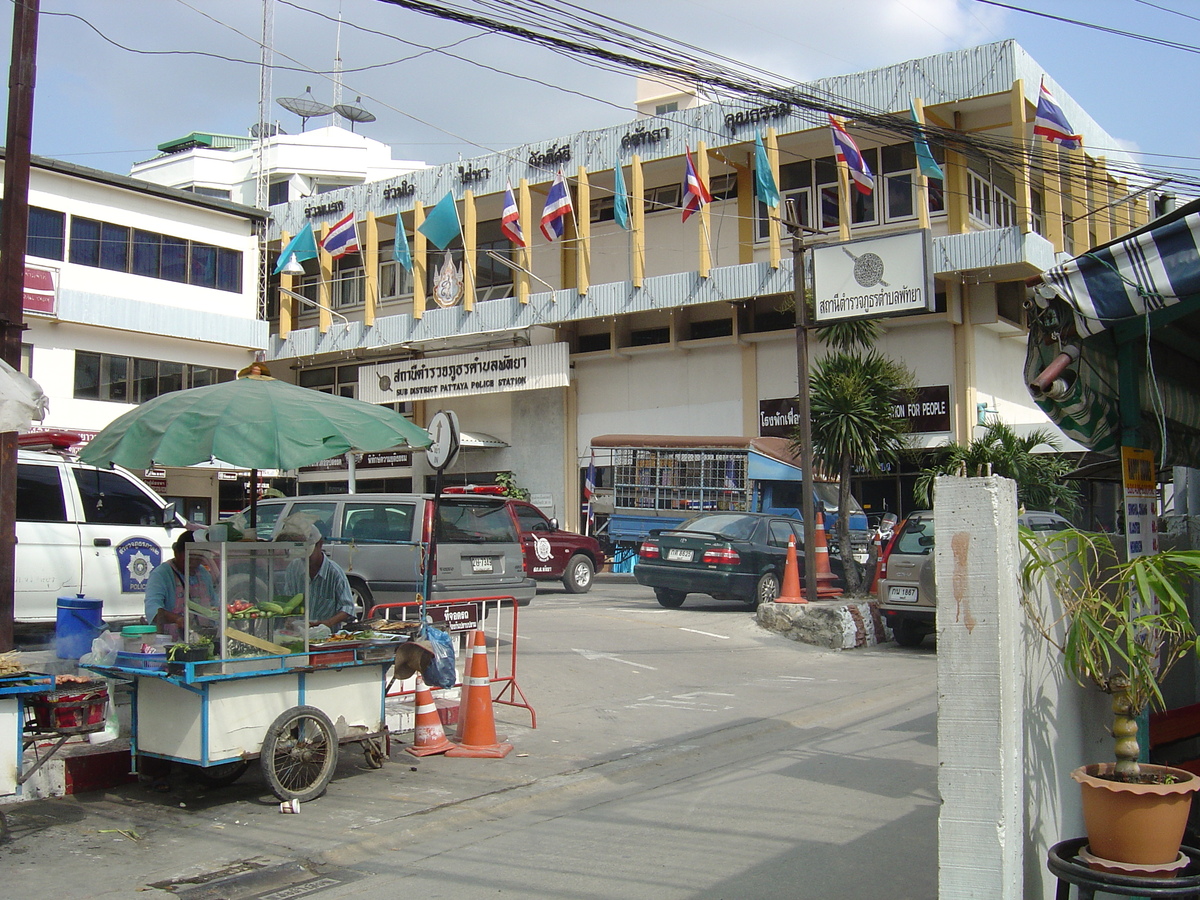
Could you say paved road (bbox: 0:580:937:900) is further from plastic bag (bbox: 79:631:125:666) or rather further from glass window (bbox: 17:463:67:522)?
glass window (bbox: 17:463:67:522)

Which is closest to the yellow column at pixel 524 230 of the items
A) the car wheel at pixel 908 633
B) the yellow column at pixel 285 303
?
the yellow column at pixel 285 303

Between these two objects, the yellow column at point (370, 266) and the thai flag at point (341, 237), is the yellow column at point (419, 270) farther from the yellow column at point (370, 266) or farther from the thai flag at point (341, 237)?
the thai flag at point (341, 237)

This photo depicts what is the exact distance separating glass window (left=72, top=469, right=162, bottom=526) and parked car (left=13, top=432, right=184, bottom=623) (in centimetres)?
1

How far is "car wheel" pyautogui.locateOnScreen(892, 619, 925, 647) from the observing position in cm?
1388

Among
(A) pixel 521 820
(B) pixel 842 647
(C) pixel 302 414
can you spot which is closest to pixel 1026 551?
(A) pixel 521 820

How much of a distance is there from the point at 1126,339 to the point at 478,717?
17.4 ft

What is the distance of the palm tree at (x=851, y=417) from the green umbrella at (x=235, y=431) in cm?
1149

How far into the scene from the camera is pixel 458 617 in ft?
29.3

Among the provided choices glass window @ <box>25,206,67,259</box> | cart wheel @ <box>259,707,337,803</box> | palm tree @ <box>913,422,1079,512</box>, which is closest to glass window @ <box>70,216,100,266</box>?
glass window @ <box>25,206,67,259</box>

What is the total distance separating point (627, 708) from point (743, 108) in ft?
62.7

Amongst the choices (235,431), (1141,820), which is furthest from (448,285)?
(1141,820)

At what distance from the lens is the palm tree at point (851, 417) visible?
17.4 meters

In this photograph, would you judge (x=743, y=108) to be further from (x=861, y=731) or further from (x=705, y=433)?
(x=861, y=731)

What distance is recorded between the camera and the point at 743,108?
25.5 meters
